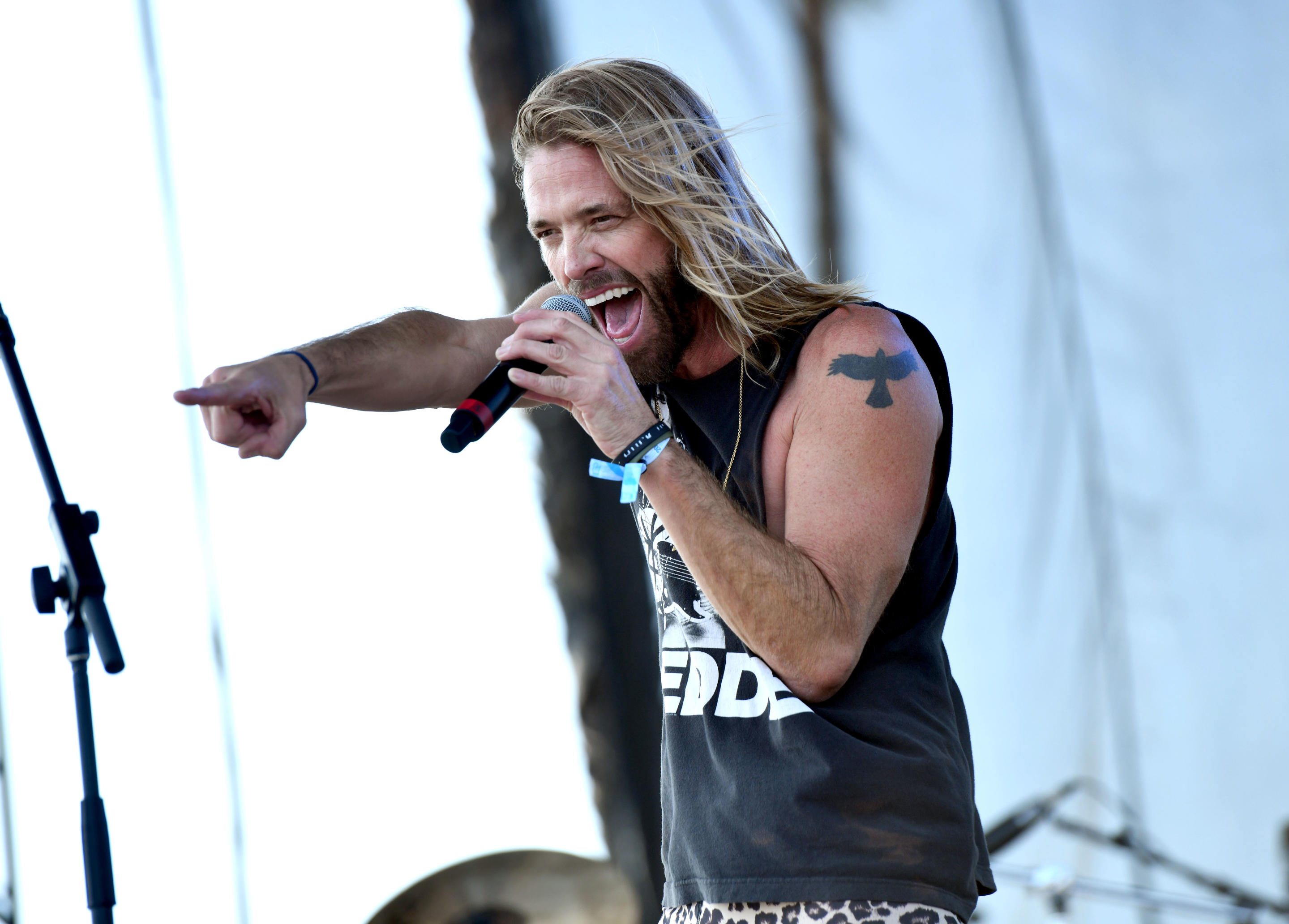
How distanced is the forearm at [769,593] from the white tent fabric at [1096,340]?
221cm

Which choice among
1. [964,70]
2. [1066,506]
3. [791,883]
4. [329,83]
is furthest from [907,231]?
[791,883]

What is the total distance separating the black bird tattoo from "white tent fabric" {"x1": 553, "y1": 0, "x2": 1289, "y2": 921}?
2.02m

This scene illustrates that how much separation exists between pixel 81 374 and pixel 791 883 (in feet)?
6.99

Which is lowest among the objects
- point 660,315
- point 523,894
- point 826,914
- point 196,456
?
point 523,894

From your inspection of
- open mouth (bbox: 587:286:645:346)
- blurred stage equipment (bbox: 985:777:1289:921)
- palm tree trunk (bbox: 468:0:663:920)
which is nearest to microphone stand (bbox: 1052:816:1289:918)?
blurred stage equipment (bbox: 985:777:1289:921)

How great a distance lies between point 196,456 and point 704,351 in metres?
1.61

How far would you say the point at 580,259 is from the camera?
1.50m

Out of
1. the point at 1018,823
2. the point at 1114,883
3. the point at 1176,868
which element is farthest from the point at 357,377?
the point at 1114,883

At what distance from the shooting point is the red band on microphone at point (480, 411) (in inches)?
45.0

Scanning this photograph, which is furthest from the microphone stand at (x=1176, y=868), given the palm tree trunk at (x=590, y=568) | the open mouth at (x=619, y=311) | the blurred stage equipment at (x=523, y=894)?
the open mouth at (x=619, y=311)

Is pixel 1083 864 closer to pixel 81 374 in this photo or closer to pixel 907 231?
pixel 907 231

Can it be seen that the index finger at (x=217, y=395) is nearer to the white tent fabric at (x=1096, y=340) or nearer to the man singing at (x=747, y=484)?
the man singing at (x=747, y=484)

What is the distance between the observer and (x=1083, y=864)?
3416 millimetres

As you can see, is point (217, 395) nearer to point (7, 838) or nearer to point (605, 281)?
point (605, 281)
